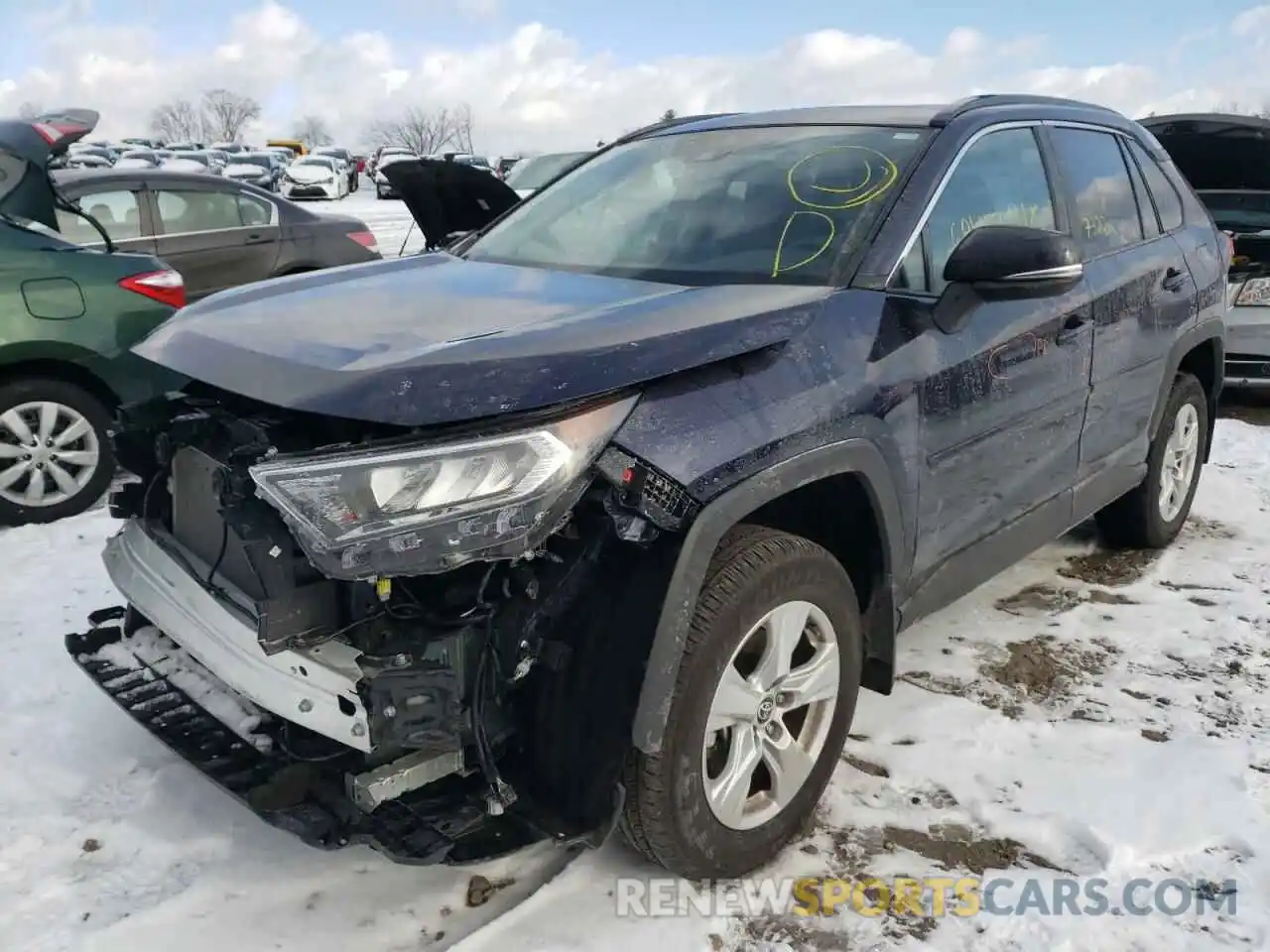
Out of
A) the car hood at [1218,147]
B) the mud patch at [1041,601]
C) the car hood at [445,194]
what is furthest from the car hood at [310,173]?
the mud patch at [1041,601]

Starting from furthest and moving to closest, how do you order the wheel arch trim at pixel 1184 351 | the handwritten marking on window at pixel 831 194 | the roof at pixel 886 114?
the wheel arch trim at pixel 1184 351
the roof at pixel 886 114
the handwritten marking on window at pixel 831 194

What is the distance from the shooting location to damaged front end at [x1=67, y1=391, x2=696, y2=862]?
77.4 inches

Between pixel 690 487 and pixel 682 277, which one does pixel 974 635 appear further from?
pixel 690 487

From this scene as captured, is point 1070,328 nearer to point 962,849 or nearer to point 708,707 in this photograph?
point 962,849

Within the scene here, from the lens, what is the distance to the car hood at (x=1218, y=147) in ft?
24.2

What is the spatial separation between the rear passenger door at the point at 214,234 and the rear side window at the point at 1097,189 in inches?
219

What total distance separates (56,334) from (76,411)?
358 millimetres

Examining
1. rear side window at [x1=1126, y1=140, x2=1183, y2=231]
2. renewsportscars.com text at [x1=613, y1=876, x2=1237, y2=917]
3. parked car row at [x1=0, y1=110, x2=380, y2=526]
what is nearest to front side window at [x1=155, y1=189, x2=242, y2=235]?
parked car row at [x1=0, y1=110, x2=380, y2=526]

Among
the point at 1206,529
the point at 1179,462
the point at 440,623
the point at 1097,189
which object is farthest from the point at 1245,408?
the point at 440,623

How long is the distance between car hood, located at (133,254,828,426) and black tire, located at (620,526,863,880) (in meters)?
0.47

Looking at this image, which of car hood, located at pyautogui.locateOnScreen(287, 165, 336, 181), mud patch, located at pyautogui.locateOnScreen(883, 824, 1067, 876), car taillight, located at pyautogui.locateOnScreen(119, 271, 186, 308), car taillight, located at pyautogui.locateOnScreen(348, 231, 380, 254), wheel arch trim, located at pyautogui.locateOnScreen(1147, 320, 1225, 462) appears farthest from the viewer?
car hood, located at pyautogui.locateOnScreen(287, 165, 336, 181)

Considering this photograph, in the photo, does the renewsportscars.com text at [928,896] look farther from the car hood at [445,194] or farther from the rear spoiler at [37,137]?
the rear spoiler at [37,137]

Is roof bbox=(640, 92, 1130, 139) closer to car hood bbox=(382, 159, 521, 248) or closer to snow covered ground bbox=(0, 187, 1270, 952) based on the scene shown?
car hood bbox=(382, 159, 521, 248)

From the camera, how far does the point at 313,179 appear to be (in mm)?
28250
